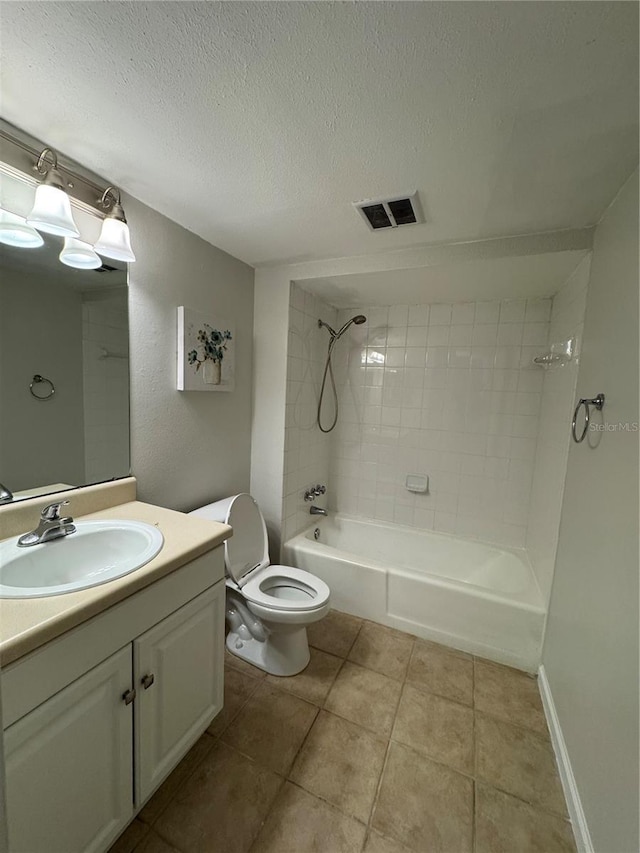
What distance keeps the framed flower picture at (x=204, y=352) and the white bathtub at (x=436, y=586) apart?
1.18 metres

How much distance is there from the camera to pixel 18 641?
69cm

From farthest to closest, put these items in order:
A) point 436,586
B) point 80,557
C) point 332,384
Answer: point 332,384 → point 436,586 → point 80,557

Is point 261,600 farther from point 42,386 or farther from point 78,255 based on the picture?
point 78,255

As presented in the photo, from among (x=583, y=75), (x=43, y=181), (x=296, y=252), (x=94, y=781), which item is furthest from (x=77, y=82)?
(x=94, y=781)

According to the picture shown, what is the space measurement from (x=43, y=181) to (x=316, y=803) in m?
2.23

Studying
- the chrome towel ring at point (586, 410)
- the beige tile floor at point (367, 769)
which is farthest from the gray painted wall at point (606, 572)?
the beige tile floor at point (367, 769)

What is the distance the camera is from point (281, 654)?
1722 mm

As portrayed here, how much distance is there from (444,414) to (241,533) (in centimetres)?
164

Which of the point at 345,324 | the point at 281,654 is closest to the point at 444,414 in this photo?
the point at 345,324

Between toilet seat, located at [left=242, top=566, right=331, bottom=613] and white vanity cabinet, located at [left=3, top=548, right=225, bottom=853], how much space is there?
42 centimetres

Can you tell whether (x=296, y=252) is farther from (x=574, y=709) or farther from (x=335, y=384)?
(x=574, y=709)

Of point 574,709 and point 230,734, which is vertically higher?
point 574,709

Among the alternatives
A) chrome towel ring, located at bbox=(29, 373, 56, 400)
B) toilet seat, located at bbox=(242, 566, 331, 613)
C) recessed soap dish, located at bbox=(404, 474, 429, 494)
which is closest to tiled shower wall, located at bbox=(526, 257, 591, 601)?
recessed soap dish, located at bbox=(404, 474, 429, 494)

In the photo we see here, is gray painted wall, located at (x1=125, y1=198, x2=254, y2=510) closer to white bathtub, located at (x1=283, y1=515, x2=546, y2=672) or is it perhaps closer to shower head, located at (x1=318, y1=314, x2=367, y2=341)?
shower head, located at (x1=318, y1=314, x2=367, y2=341)
